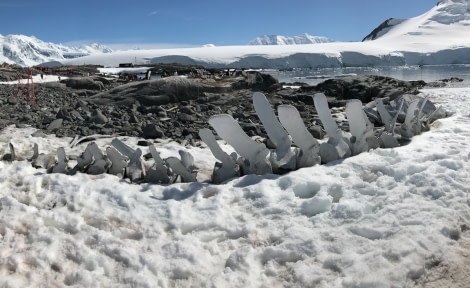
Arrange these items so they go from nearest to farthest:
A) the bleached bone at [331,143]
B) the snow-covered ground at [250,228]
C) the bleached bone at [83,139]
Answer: the snow-covered ground at [250,228], the bleached bone at [331,143], the bleached bone at [83,139]

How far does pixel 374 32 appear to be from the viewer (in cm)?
16288

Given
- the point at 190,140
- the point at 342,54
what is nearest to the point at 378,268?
the point at 190,140

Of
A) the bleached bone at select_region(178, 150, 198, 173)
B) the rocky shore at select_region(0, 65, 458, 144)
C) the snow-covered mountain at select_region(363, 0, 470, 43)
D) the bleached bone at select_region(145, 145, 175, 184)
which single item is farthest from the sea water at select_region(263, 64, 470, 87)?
the snow-covered mountain at select_region(363, 0, 470, 43)

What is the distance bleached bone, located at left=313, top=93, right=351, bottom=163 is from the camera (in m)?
4.02

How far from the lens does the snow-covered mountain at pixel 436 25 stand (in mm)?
123875

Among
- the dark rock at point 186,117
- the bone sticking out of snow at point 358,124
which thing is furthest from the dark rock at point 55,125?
the bone sticking out of snow at point 358,124

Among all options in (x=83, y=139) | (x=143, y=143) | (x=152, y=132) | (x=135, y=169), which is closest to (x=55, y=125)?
(x=83, y=139)

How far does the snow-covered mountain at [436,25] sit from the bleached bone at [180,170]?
127 meters

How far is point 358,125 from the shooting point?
4.44m

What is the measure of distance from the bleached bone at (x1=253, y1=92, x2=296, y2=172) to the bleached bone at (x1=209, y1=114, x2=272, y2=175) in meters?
0.12

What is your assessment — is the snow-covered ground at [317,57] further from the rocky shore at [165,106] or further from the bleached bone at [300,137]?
the bleached bone at [300,137]

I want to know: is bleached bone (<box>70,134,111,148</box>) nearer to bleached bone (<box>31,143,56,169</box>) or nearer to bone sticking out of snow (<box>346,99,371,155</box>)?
bleached bone (<box>31,143,56,169</box>)

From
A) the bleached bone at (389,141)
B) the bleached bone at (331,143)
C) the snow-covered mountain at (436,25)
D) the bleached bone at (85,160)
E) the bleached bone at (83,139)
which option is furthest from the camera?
the snow-covered mountain at (436,25)

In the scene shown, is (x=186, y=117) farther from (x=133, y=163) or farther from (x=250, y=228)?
(x=250, y=228)
